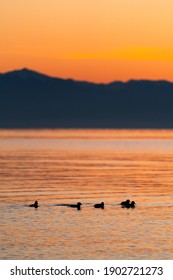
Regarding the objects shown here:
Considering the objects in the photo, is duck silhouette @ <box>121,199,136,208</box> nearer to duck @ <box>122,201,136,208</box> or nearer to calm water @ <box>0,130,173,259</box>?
duck @ <box>122,201,136,208</box>

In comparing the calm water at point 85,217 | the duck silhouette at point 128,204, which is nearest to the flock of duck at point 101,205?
the duck silhouette at point 128,204

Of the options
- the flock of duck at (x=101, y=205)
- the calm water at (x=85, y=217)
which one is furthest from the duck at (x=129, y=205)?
the calm water at (x=85, y=217)

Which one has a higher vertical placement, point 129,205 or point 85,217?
point 129,205

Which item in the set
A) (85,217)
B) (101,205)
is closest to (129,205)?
(101,205)

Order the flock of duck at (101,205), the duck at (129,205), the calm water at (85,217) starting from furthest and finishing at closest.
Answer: the duck at (129,205)
the flock of duck at (101,205)
the calm water at (85,217)

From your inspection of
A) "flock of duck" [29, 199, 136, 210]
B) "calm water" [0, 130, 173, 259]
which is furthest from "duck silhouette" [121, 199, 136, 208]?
"calm water" [0, 130, 173, 259]

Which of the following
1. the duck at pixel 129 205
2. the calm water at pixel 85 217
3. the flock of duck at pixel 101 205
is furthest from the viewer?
the duck at pixel 129 205

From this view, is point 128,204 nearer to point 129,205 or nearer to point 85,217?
point 129,205

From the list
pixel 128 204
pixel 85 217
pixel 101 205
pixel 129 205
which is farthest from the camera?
pixel 128 204

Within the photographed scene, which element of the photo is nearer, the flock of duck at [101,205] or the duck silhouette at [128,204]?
the flock of duck at [101,205]

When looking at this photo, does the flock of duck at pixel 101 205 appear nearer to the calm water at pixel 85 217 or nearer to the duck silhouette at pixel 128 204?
the duck silhouette at pixel 128 204
